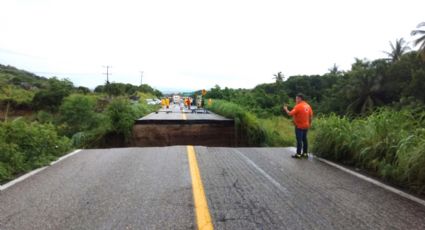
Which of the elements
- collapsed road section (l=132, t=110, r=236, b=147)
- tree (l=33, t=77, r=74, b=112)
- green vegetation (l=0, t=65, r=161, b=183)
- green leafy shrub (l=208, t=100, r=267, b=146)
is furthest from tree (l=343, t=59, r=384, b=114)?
tree (l=33, t=77, r=74, b=112)

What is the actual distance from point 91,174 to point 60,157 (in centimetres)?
299

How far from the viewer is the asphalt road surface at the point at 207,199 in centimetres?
420

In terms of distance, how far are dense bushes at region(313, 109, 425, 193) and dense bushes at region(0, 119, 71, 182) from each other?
733 cm

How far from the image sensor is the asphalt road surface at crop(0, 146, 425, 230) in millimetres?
4203

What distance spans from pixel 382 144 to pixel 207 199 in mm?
4469

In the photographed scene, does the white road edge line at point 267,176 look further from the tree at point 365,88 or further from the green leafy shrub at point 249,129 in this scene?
the tree at point 365,88

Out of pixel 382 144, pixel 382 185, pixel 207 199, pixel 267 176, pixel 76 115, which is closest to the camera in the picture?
pixel 207 199

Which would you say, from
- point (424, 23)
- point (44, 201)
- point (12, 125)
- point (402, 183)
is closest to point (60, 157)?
point (12, 125)

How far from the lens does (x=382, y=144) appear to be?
743cm

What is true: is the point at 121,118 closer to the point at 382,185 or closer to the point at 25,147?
the point at 25,147

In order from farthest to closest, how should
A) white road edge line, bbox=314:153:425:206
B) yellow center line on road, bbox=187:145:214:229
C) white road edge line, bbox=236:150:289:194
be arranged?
white road edge line, bbox=236:150:289:194, white road edge line, bbox=314:153:425:206, yellow center line on road, bbox=187:145:214:229

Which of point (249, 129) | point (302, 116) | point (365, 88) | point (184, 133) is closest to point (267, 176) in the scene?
point (302, 116)

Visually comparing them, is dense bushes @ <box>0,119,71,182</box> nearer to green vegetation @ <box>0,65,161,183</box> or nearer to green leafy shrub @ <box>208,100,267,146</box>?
green vegetation @ <box>0,65,161,183</box>

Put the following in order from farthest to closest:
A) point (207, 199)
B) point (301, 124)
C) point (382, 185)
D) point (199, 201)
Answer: point (301, 124)
point (382, 185)
point (207, 199)
point (199, 201)
